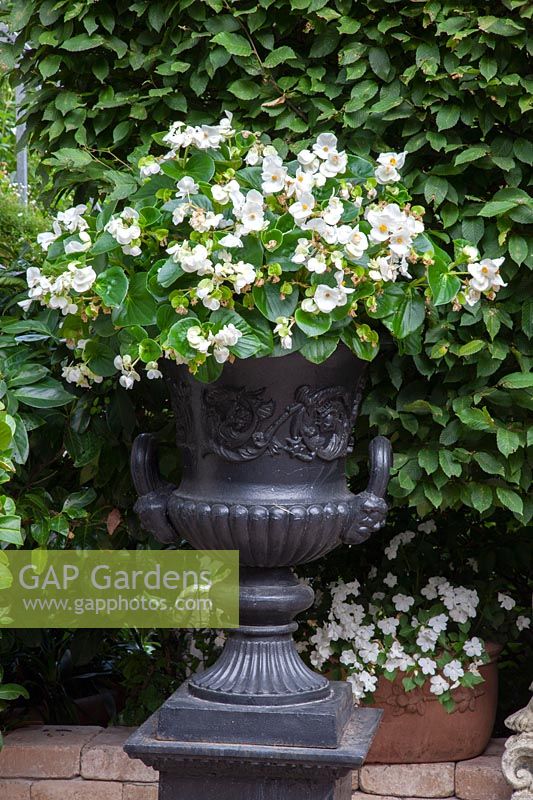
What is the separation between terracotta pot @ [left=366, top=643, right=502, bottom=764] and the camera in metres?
2.45

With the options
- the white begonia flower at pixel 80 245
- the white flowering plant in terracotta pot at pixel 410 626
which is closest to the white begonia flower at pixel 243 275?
the white begonia flower at pixel 80 245

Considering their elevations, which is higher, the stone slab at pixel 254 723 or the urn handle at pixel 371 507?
the urn handle at pixel 371 507

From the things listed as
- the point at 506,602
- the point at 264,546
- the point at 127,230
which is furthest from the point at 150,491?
the point at 506,602

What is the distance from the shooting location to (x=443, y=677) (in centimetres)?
244

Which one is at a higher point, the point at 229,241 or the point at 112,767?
the point at 229,241

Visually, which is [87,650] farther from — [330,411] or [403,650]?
[330,411]

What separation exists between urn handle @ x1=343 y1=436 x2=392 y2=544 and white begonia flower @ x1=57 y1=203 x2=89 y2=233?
→ 73cm

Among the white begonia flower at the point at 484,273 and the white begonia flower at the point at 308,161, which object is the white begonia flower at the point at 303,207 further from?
the white begonia flower at the point at 484,273

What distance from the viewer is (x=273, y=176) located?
5.71 ft

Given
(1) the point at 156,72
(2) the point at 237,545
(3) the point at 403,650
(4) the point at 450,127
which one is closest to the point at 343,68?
(4) the point at 450,127

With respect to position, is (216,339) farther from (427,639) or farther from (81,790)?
(81,790)

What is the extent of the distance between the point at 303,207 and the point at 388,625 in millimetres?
1201

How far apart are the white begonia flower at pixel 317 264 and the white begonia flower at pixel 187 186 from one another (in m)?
0.24

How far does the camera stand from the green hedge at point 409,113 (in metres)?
2.04
